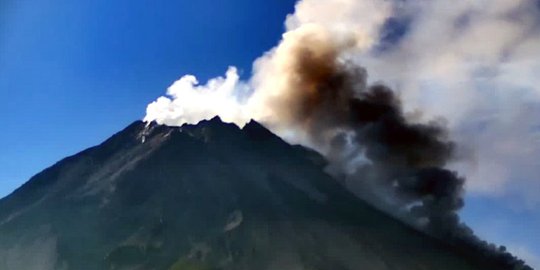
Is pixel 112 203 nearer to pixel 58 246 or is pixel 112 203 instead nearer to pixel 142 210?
pixel 142 210

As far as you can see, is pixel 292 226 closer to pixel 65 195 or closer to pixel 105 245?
pixel 105 245

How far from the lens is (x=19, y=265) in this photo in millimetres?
164500

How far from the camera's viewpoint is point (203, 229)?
570 feet

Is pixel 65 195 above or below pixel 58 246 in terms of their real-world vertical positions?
above

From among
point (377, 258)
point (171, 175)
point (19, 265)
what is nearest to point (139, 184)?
point (171, 175)

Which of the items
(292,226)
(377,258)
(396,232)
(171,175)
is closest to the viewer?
(377,258)

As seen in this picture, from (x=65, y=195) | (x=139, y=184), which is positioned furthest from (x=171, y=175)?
(x=65, y=195)

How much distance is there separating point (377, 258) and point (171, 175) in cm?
6523

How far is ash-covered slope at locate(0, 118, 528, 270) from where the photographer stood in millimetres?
160250

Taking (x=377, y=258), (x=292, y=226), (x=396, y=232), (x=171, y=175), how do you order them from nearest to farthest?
(x=377, y=258) → (x=292, y=226) → (x=396, y=232) → (x=171, y=175)

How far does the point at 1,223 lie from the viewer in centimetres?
18875

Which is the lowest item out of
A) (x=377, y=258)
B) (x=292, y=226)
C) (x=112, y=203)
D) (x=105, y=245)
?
(x=377, y=258)

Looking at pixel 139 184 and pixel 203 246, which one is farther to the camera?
pixel 139 184

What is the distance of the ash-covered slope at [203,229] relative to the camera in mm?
160250
